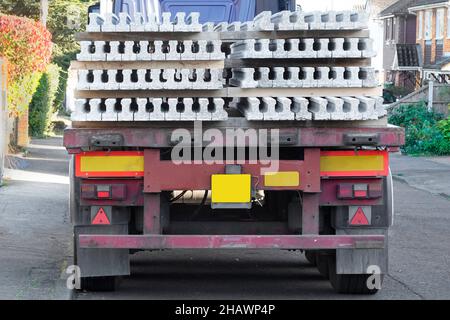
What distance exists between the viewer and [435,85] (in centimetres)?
3338

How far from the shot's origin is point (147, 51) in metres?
8.24

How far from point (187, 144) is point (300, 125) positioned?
832 millimetres

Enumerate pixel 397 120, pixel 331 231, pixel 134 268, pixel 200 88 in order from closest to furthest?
pixel 200 88, pixel 331 231, pixel 134 268, pixel 397 120

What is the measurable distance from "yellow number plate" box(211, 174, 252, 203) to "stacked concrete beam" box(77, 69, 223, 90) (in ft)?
2.21

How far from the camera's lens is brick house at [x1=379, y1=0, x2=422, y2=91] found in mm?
59438

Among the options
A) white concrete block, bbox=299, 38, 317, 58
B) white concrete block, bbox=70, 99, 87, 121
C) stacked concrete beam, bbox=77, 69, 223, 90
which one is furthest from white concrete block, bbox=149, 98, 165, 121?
white concrete block, bbox=299, 38, 317, 58

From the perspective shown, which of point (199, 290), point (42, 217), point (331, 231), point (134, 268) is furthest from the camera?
point (42, 217)

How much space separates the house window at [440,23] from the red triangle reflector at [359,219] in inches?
1819

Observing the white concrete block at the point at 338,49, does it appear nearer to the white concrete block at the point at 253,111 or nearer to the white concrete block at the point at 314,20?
the white concrete block at the point at 314,20

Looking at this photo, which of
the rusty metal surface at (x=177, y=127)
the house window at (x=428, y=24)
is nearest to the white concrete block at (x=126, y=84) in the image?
the rusty metal surface at (x=177, y=127)

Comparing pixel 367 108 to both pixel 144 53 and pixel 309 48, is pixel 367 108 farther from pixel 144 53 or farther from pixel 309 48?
pixel 144 53

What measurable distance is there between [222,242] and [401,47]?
52916 millimetres

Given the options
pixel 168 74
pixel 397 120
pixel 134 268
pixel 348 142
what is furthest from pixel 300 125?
pixel 397 120

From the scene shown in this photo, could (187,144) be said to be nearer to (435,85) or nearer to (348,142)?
(348,142)
